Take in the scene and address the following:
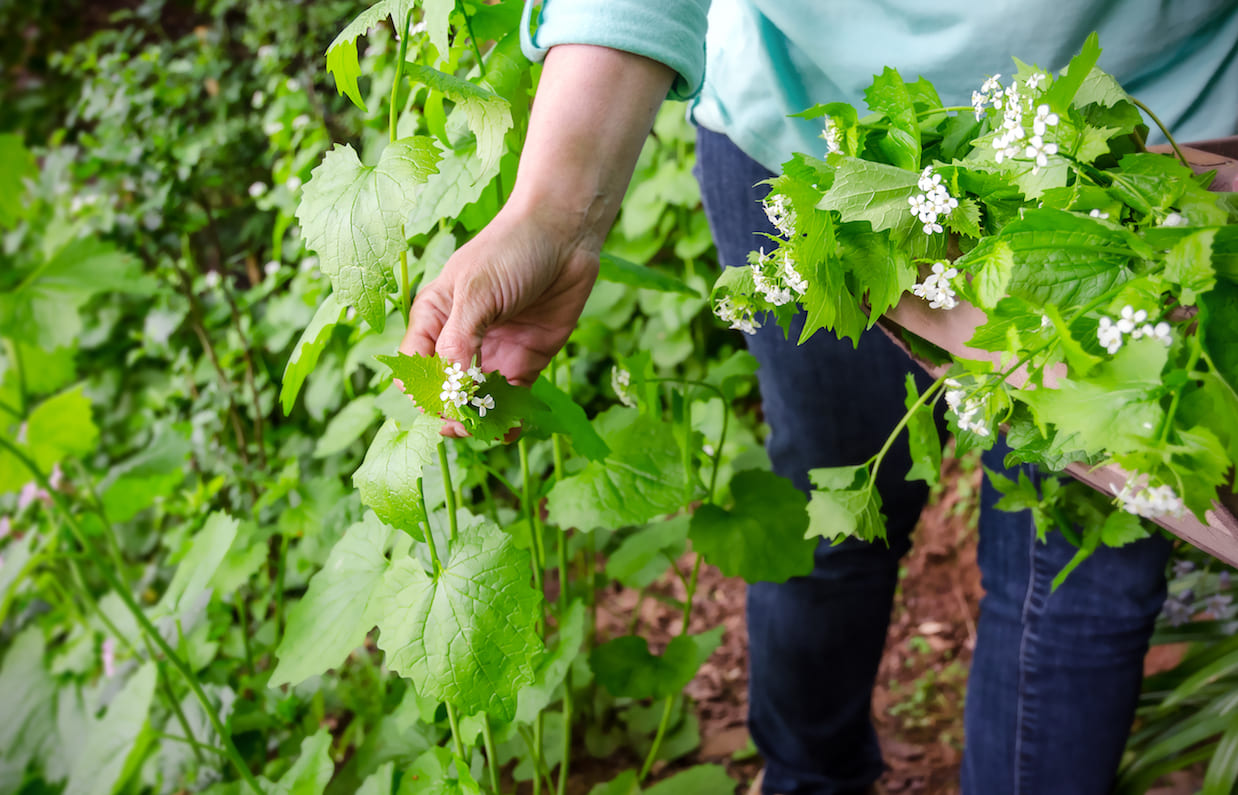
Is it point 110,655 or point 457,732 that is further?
point 110,655

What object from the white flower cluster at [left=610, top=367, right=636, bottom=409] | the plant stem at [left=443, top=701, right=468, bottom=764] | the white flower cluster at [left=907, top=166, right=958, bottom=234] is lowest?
the plant stem at [left=443, top=701, right=468, bottom=764]

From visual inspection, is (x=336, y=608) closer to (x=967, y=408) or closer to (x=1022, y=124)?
(x=967, y=408)

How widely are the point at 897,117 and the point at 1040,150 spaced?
12 cm

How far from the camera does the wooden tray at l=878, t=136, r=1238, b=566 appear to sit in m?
0.49

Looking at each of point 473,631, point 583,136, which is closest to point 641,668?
point 473,631

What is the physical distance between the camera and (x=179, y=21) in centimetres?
278

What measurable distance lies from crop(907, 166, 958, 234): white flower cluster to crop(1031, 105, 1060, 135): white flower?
61mm

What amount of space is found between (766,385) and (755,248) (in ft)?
0.66

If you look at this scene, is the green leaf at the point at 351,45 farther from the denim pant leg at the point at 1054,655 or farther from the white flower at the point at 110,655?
the white flower at the point at 110,655

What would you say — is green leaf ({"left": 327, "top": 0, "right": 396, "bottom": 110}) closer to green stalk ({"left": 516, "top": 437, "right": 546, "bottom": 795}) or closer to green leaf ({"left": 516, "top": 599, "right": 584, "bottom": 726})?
green stalk ({"left": 516, "top": 437, "right": 546, "bottom": 795})

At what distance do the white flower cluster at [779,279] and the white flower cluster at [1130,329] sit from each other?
198 mm

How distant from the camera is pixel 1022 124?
504 millimetres

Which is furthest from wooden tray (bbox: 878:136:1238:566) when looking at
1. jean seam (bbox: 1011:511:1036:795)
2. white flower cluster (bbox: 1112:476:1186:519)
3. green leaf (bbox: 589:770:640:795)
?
green leaf (bbox: 589:770:640:795)

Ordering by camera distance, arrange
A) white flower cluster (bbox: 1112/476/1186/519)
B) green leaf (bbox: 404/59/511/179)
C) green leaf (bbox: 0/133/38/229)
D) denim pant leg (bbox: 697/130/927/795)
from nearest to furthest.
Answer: white flower cluster (bbox: 1112/476/1186/519), green leaf (bbox: 404/59/511/179), denim pant leg (bbox: 697/130/927/795), green leaf (bbox: 0/133/38/229)
